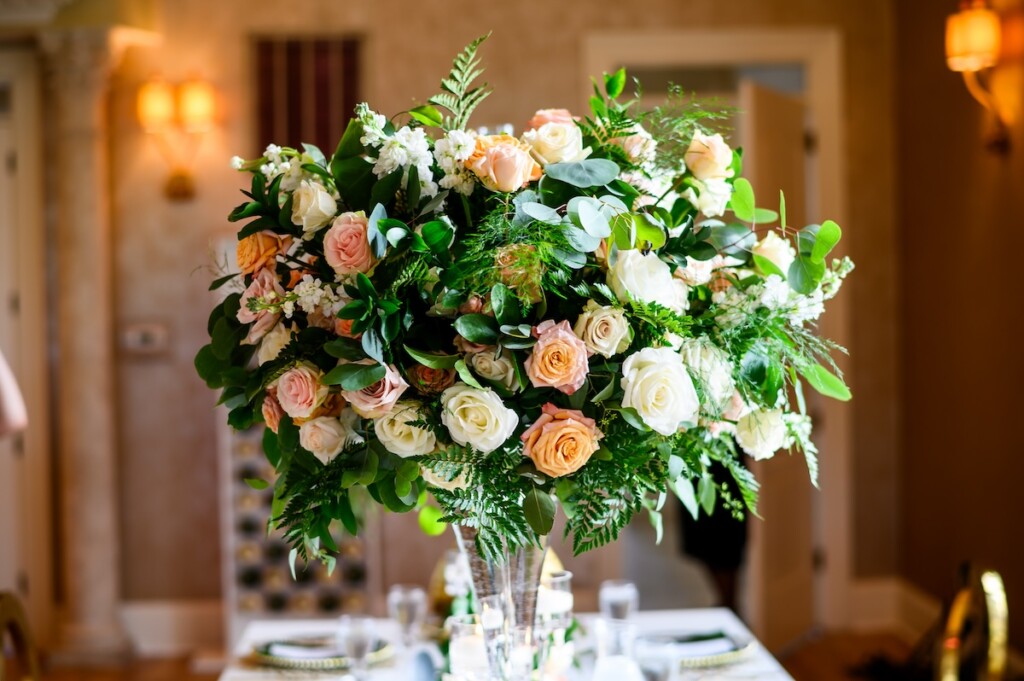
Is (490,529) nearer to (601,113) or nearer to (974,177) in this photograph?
(601,113)

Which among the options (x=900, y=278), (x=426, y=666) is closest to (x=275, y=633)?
(x=426, y=666)

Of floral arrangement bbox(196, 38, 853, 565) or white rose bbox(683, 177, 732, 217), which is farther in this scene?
white rose bbox(683, 177, 732, 217)

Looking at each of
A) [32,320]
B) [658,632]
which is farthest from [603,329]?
[32,320]

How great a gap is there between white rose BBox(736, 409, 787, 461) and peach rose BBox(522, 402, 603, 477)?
31 centimetres

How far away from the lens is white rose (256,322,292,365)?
152 cm

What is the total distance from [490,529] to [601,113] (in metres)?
0.58

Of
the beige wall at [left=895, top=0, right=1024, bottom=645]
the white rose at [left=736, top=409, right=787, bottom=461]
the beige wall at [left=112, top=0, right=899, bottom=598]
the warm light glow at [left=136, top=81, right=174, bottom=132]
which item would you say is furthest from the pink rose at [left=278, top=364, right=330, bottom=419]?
the warm light glow at [left=136, top=81, right=174, bottom=132]

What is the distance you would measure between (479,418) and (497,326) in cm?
12

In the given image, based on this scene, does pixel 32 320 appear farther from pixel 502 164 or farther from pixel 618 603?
pixel 502 164

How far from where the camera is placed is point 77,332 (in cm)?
499

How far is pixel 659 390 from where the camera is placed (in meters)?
1.42

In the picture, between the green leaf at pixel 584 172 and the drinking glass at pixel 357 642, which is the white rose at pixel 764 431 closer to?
the green leaf at pixel 584 172

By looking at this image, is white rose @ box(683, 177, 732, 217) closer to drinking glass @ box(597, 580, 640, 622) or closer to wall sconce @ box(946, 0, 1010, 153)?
drinking glass @ box(597, 580, 640, 622)

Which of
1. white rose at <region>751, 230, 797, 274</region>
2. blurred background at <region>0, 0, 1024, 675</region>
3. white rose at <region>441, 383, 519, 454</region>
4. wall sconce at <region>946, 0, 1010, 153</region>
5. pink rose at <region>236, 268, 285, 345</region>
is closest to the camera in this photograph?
white rose at <region>441, 383, 519, 454</region>
